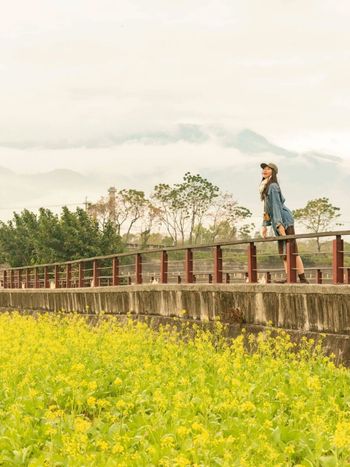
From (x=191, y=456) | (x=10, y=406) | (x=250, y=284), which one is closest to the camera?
(x=191, y=456)

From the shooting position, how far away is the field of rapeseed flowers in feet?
23.5

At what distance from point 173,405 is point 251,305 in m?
4.08

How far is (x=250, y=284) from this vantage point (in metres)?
13.1

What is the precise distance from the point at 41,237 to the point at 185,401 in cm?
5292

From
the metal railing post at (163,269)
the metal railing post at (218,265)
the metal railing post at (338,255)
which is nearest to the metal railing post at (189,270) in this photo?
the metal railing post at (218,265)

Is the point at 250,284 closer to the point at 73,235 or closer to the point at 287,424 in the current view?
the point at 287,424

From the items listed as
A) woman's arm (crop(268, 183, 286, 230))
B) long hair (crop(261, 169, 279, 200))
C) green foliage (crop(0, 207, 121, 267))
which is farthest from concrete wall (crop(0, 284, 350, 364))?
green foliage (crop(0, 207, 121, 267))

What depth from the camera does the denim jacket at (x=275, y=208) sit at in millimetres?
12797

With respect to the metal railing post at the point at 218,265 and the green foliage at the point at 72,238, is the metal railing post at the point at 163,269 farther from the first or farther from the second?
the green foliage at the point at 72,238

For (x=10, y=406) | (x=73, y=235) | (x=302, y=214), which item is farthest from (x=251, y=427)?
(x=302, y=214)

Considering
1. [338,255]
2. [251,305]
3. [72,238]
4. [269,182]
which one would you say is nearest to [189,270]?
[251,305]

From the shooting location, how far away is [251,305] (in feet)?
42.9

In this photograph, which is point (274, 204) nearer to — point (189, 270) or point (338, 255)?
point (338, 255)

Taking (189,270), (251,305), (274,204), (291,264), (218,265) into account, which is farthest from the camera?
(189,270)
